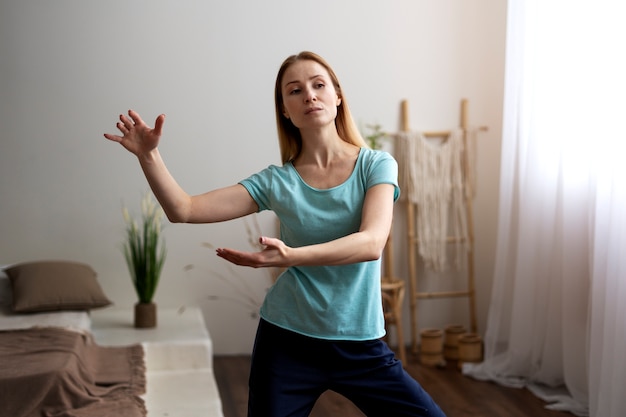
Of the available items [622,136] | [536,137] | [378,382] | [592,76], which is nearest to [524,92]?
[536,137]

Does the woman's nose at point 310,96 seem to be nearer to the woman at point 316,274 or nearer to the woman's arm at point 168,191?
the woman at point 316,274

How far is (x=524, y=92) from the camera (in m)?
4.34

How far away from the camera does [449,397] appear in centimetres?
409

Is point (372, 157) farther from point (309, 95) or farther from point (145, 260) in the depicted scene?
point (145, 260)

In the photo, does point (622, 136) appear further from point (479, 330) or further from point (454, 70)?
point (479, 330)

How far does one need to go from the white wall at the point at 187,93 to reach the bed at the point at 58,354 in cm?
49

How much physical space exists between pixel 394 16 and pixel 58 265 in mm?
2438

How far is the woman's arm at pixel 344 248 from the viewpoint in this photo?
150 cm

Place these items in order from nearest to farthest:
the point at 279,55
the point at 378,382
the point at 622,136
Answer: the point at 378,382 → the point at 622,136 → the point at 279,55

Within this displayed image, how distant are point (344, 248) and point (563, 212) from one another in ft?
8.74

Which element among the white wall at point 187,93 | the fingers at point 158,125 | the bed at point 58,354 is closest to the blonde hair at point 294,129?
the fingers at point 158,125

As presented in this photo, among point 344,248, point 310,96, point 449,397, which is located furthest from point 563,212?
point 344,248

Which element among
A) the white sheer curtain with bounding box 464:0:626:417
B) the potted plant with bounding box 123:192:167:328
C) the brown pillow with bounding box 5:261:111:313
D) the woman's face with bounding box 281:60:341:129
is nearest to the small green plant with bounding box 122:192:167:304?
the potted plant with bounding box 123:192:167:328

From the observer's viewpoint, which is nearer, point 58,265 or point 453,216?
point 58,265
